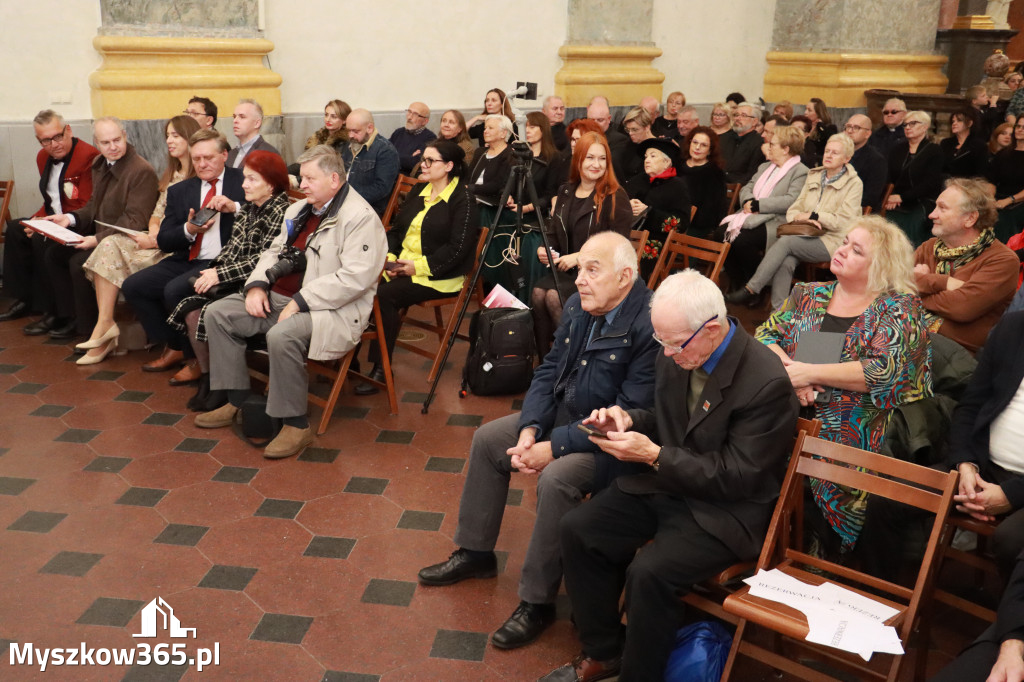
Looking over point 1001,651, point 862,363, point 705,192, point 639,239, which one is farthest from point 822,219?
point 1001,651

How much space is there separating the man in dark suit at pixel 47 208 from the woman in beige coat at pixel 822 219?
4836 millimetres

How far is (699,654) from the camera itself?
2.89 meters

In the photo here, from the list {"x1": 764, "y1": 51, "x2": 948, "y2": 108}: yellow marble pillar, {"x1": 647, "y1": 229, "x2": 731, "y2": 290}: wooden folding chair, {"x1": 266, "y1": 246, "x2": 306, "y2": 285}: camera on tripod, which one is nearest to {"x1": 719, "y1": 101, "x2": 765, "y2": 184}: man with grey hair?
{"x1": 647, "y1": 229, "x2": 731, "y2": 290}: wooden folding chair

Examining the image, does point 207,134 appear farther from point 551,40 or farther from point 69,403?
point 551,40

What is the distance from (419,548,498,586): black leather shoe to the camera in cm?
359

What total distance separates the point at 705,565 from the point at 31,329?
5.29 meters

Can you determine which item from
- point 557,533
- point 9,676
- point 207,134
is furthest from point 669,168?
point 9,676

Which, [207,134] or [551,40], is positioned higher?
[551,40]

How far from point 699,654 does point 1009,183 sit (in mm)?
6421

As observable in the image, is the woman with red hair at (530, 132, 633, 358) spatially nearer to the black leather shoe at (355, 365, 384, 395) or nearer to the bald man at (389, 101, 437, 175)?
the black leather shoe at (355, 365, 384, 395)

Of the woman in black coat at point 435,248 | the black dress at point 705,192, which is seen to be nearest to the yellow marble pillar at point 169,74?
the woman in black coat at point 435,248

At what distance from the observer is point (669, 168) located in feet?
22.6

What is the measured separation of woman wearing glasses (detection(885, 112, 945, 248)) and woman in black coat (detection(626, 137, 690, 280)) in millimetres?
2100

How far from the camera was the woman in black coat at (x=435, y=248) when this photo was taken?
5.50 metres
